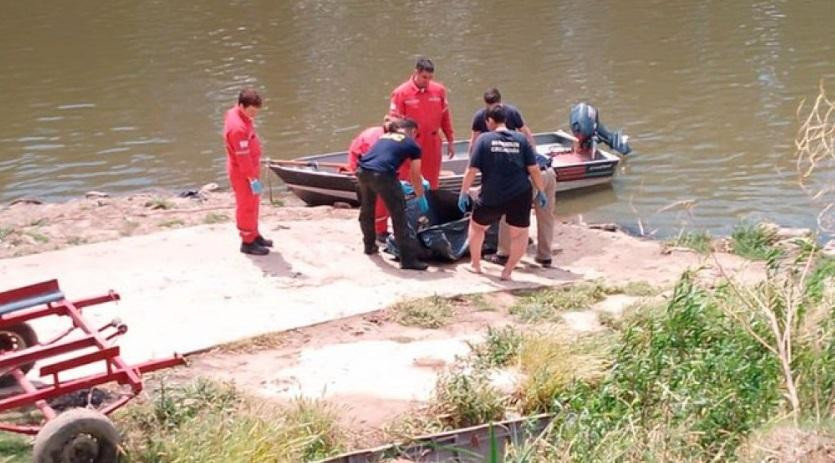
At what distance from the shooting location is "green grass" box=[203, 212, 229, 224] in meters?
12.0

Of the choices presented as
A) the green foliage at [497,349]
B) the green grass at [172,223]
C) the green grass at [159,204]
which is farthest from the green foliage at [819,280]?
the green grass at [159,204]

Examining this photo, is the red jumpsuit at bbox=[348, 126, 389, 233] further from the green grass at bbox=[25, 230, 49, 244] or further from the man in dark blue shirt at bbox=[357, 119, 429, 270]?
the green grass at bbox=[25, 230, 49, 244]

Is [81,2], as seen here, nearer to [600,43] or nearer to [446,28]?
[446,28]

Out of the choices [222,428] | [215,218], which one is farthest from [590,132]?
[222,428]

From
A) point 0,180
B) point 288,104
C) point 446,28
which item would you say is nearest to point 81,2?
point 446,28

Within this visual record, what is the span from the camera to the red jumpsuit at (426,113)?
1137cm

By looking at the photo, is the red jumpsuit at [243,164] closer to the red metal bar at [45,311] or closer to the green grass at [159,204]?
the red metal bar at [45,311]

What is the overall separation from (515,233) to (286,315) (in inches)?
90.3

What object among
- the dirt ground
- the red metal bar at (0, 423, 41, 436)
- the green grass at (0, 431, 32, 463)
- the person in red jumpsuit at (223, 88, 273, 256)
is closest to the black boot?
the person in red jumpsuit at (223, 88, 273, 256)

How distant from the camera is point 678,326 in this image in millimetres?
6773

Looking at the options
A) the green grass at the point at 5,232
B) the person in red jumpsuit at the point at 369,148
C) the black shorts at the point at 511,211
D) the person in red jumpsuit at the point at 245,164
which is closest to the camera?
the black shorts at the point at 511,211

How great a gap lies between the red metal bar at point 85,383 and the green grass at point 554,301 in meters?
3.14

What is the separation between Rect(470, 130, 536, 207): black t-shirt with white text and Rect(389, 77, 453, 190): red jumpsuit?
1.65 meters

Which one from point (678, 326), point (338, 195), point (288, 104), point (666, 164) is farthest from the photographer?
point (288, 104)
